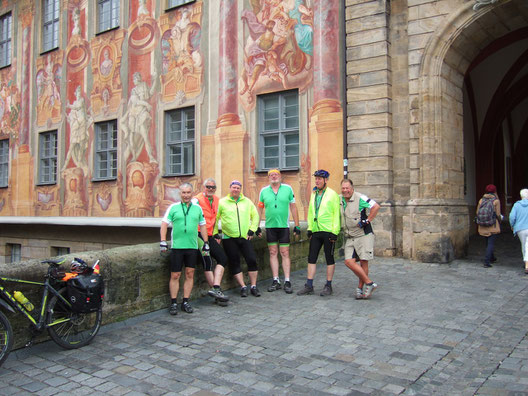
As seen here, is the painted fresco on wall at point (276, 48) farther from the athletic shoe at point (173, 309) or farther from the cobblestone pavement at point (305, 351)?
the athletic shoe at point (173, 309)

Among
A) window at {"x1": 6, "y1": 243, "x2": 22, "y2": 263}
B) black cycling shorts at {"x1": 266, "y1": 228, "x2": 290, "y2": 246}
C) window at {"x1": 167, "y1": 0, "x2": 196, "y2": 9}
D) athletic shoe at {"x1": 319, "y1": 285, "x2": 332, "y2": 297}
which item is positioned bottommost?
window at {"x1": 6, "y1": 243, "x2": 22, "y2": 263}

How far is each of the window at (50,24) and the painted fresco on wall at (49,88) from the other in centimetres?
47

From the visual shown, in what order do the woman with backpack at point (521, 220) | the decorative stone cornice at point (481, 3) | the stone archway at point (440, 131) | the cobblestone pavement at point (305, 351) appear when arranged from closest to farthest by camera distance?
1. the cobblestone pavement at point (305, 351)
2. the woman with backpack at point (521, 220)
3. the decorative stone cornice at point (481, 3)
4. the stone archway at point (440, 131)

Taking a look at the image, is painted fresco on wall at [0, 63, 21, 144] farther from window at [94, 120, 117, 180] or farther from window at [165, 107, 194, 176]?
window at [165, 107, 194, 176]

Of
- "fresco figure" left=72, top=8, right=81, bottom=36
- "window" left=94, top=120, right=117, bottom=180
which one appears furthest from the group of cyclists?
"fresco figure" left=72, top=8, right=81, bottom=36

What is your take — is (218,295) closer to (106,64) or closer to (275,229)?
(275,229)

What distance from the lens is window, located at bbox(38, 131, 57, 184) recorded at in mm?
17594

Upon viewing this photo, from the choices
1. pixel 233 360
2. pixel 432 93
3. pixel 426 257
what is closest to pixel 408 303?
pixel 233 360

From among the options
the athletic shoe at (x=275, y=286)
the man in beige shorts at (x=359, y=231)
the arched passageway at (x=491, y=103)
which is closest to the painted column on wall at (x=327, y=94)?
the arched passageway at (x=491, y=103)

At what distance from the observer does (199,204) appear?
6.77 metres

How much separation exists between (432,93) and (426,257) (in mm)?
3141

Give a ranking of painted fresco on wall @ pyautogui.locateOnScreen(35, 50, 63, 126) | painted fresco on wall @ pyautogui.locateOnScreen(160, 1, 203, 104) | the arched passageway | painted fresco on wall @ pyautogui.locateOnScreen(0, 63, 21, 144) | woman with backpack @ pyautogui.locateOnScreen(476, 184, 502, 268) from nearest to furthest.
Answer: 1. woman with backpack @ pyautogui.locateOnScreen(476, 184, 502, 268)
2. painted fresco on wall @ pyautogui.locateOnScreen(160, 1, 203, 104)
3. the arched passageway
4. painted fresco on wall @ pyautogui.locateOnScreen(35, 50, 63, 126)
5. painted fresco on wall @ pyautogui.locateOnScreen(0, 63, 21, 144)

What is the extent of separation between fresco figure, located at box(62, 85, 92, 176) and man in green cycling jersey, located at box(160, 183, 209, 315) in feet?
36.4

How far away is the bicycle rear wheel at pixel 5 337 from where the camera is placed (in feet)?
13.4
